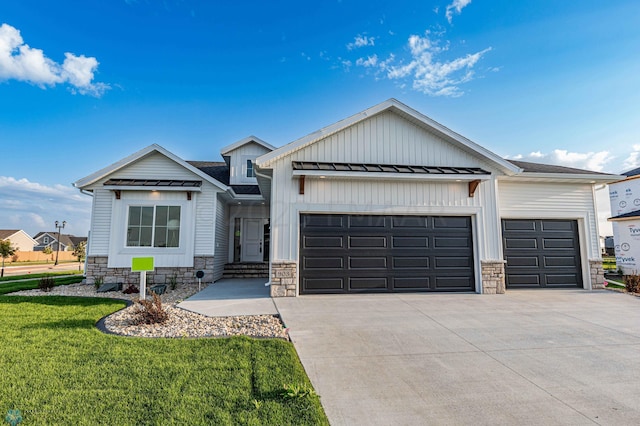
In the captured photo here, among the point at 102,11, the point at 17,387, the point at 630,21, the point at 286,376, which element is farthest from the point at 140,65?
the point at 630,21

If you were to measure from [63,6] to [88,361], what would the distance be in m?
11.3

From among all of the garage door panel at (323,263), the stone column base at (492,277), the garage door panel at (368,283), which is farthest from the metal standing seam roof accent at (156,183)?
the stone column base at (492,277)

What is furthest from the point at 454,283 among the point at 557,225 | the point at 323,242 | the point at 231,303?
the point at 231,303

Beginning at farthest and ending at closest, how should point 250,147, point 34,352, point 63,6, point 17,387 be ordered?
point 250,147 < point 63,6 < point 34,352 < point 17,387

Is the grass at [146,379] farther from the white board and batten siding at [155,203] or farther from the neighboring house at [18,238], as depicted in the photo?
the neighboring house at [18,238]

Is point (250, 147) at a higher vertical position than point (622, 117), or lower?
higher

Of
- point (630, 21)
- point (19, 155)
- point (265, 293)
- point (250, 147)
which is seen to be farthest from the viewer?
point (19, 155)

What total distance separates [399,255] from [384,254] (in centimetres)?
46

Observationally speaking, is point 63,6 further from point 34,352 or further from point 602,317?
point 602,317

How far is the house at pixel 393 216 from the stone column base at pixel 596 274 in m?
0.04

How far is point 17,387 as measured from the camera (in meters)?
2.94

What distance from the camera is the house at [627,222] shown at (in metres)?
14.8

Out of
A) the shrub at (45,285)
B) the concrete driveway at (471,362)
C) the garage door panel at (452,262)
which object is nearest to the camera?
the concrete driveway at (471,362)

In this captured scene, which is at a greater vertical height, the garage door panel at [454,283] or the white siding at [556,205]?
the white siding at [556,205]
